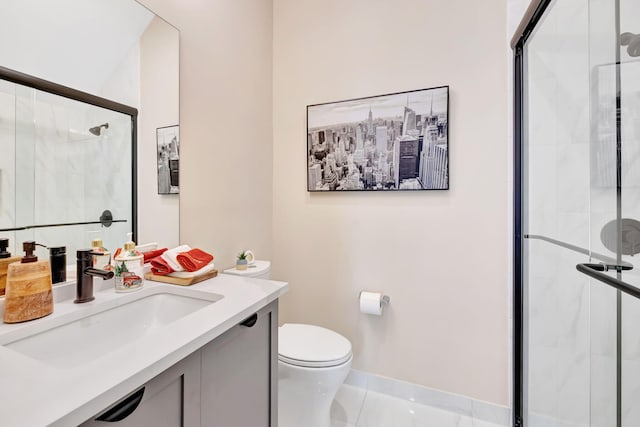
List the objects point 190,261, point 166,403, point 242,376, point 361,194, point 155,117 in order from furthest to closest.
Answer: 1. point 361,194
2. point 155,117
3. point 190,261
4. point 242,376
5. point 166,403

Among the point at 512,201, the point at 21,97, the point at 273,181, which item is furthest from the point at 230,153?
the point at 512,201

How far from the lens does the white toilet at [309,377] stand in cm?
132

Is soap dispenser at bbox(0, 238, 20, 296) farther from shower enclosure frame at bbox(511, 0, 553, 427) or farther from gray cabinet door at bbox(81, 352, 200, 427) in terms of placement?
shower enclosure frame at bbox(511, 0, 553, 427)

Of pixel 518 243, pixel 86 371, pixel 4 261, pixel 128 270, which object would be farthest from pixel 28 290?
pixel 518 243

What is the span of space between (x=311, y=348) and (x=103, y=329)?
871mm

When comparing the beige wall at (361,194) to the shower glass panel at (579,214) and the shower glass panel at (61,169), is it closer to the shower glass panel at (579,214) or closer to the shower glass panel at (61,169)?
the shower glass panel at (579,214)

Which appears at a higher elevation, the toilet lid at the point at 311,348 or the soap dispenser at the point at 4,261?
the soap dispenser at the point at 4,261

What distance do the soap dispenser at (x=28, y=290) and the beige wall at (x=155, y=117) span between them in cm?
42

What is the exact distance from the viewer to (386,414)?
1.66 meters

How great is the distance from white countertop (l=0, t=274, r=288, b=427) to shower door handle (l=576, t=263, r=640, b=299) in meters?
0.97

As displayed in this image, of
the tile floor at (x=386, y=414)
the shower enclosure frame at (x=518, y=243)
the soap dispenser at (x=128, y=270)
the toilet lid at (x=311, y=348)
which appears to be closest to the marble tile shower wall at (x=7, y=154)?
the soap dispenser at (x=128, y=270)

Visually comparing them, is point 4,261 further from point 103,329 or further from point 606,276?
point 606,276

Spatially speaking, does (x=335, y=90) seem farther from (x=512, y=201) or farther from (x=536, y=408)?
(x=536, y=408)

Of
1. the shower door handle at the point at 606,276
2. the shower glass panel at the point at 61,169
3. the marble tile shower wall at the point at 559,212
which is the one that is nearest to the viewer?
the shower door handle at the point at 606,276
